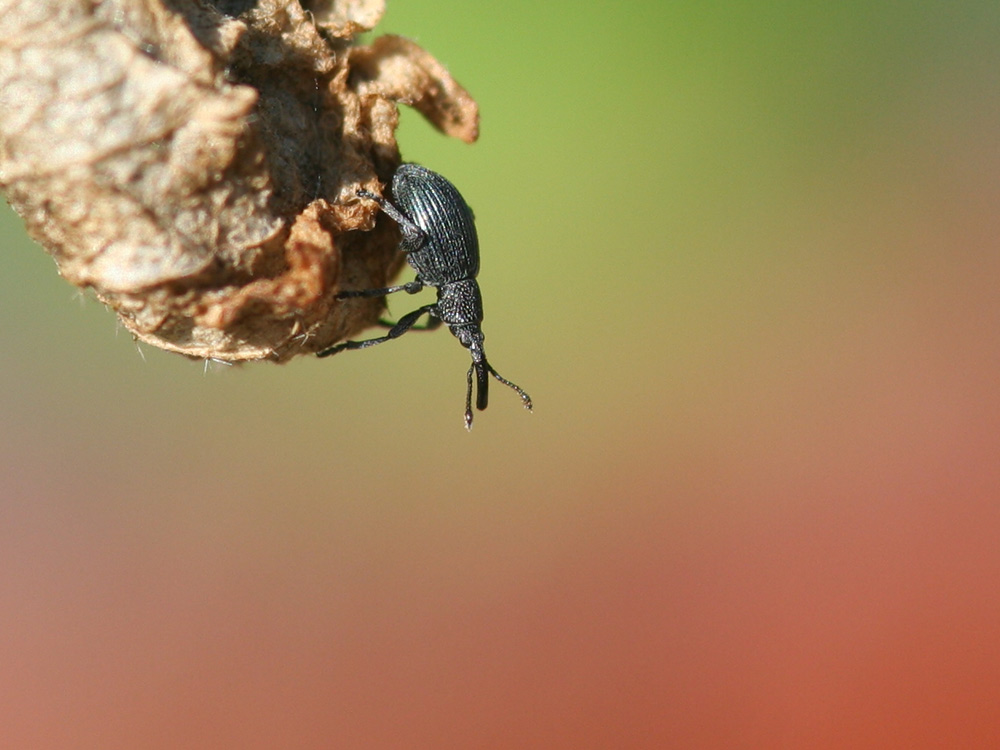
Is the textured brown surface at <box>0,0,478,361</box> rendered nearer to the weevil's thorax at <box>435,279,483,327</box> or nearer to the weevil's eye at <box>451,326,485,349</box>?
the weevil's thorax at <box>435,279,483,327</box>

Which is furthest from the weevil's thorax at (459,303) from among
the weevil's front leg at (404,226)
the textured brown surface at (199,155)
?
the textured brown surface at (199,155)

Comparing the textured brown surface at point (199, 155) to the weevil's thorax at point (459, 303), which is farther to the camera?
the weevil's thorax at point (459, 303)

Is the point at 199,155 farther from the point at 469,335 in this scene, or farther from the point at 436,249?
the point at 469,335

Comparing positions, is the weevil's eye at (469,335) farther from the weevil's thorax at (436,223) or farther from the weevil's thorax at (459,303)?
the weevil's thorax at (436,223)

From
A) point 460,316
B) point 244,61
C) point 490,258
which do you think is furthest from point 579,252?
point 244,61

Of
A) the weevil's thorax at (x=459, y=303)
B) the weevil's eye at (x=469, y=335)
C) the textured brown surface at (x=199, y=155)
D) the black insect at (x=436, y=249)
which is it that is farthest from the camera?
the weevil's eye at (x=469, y=335)

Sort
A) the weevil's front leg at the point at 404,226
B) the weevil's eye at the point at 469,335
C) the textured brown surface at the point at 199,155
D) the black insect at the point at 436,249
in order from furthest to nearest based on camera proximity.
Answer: the weevil's eye at the point at 469,335, the black insect at the point at 436,249, the weevil's front leg at the point at 404,226, the textured brown surface at the point at 199,155

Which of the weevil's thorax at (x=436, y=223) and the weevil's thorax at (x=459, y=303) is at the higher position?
the weevil's thorax at (x=436, y=223)
